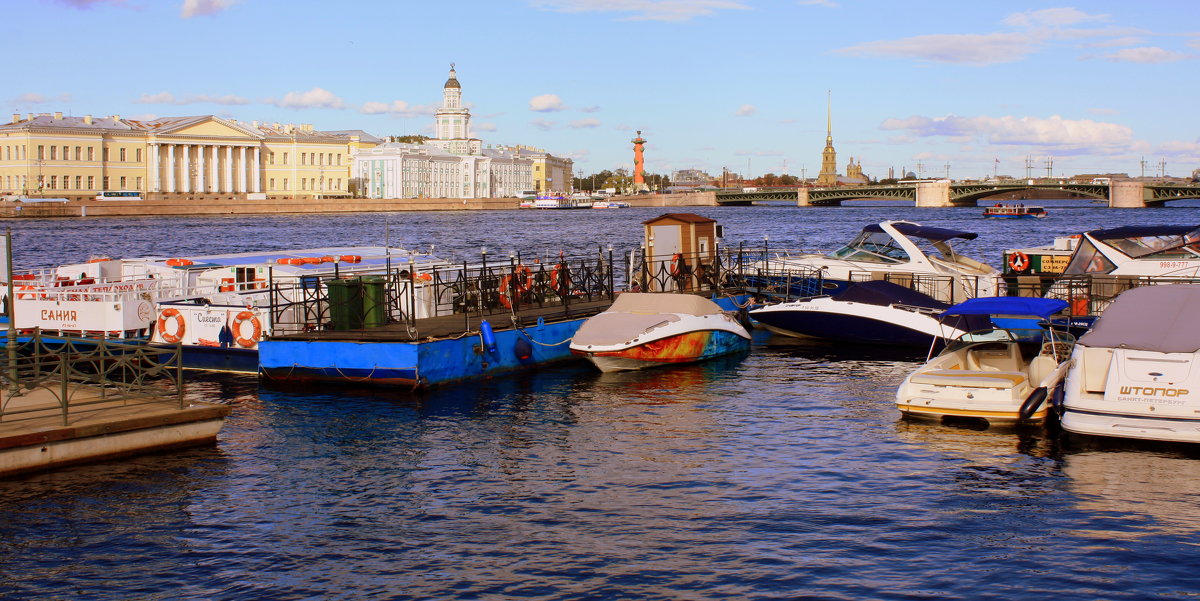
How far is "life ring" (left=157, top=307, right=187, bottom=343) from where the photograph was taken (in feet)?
76.0

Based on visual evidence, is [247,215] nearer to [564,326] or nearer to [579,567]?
[564,326]

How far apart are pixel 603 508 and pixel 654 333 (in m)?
9.78

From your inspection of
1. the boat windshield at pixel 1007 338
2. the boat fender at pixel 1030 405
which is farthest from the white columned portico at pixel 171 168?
the boat fender at pixel 1030 405

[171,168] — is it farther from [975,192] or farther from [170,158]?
[975,192]

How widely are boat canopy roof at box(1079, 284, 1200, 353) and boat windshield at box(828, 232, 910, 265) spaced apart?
12886 mm

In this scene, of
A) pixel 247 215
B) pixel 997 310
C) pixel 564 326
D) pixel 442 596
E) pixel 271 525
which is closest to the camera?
pixel 442 596

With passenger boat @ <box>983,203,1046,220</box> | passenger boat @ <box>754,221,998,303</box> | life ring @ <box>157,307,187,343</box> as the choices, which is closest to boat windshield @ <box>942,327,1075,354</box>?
passenger boat @ <box>754,221,998,303</box>

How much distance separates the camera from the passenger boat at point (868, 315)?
25812mm

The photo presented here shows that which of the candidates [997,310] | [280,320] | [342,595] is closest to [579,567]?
[342,595]

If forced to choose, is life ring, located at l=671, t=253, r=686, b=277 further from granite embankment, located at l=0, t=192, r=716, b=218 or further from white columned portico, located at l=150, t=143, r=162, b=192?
white columned portico, located at l=150, t=143, r=162, b=192

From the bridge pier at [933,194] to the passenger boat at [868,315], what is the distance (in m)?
135

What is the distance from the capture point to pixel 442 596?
10.8 meters

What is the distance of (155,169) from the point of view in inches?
6442

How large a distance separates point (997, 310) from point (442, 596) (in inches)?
478
